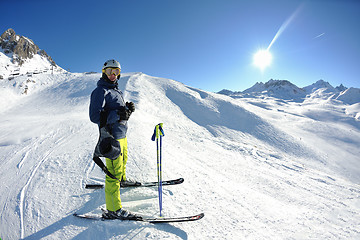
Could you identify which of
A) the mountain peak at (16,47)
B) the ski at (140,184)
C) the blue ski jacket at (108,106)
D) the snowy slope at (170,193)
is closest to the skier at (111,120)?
the blue ski jacket at (108,106)

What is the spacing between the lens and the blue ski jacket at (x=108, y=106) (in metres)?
2.88

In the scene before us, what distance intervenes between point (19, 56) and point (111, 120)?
89.4 metres

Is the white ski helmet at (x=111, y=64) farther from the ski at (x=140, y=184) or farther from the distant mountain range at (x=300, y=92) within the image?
the distant mountain range at (x=300, y=92)

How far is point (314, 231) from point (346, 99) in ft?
359

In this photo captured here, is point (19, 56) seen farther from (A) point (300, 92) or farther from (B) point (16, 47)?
(A) point (300, 92)

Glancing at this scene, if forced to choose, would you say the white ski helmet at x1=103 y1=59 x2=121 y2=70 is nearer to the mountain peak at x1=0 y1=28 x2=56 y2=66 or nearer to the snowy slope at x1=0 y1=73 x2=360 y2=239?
the snowy slope at x1=0 y1=73 x2=360 y2=239

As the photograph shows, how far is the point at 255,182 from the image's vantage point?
Result: 6.55 metres

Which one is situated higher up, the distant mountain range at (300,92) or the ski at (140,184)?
the distant mountain range at (300,92)

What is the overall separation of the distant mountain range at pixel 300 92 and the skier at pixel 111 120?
91.7 m

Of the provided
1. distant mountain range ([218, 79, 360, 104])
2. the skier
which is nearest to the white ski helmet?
the skier

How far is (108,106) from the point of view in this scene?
3.12m

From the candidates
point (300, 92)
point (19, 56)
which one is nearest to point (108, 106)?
point (19, 56)

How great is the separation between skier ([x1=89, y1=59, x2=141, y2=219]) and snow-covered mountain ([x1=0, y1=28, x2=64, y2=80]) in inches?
2591

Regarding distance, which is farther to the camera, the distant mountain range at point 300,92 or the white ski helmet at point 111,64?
the distant mountain range at point 300,92
